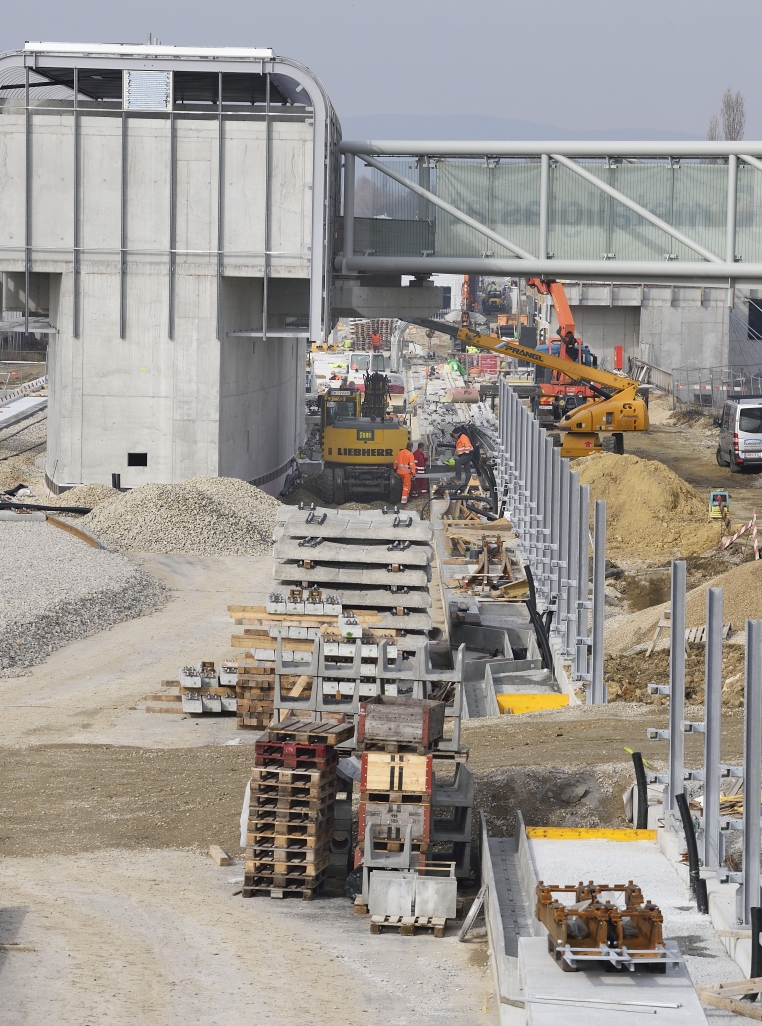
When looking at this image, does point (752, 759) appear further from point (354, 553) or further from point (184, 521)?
point (184, 521)

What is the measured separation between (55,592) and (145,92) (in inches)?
535

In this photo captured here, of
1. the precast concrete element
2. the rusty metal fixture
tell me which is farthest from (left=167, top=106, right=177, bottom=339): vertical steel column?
the rusty metal fixture

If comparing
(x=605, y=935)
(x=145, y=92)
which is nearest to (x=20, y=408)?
(x=145, y=92)

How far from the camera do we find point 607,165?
35094 millimetres

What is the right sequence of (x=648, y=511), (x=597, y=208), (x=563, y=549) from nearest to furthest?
(x=563, y=549) → (x=648, y=511) → (x=597, y=208)

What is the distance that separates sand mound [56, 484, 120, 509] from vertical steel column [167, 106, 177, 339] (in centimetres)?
381

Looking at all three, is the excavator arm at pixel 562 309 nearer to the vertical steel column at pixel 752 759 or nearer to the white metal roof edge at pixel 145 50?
the white metal roof edge at pixel 145 50

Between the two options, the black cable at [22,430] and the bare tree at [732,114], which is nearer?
the black cable at [22,430]

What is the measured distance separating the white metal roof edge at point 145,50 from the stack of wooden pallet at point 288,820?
921 inches

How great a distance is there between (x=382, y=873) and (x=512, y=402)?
25.0 m

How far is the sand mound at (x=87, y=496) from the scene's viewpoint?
112ft

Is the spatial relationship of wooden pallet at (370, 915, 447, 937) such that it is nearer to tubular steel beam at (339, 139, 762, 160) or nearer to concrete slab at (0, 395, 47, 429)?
tubular steel beam at (339, 139, 762, 160)

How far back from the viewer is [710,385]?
197ft

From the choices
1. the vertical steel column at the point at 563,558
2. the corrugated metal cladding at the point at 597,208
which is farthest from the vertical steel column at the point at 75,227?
the vertical steel column at the point at 563,558
